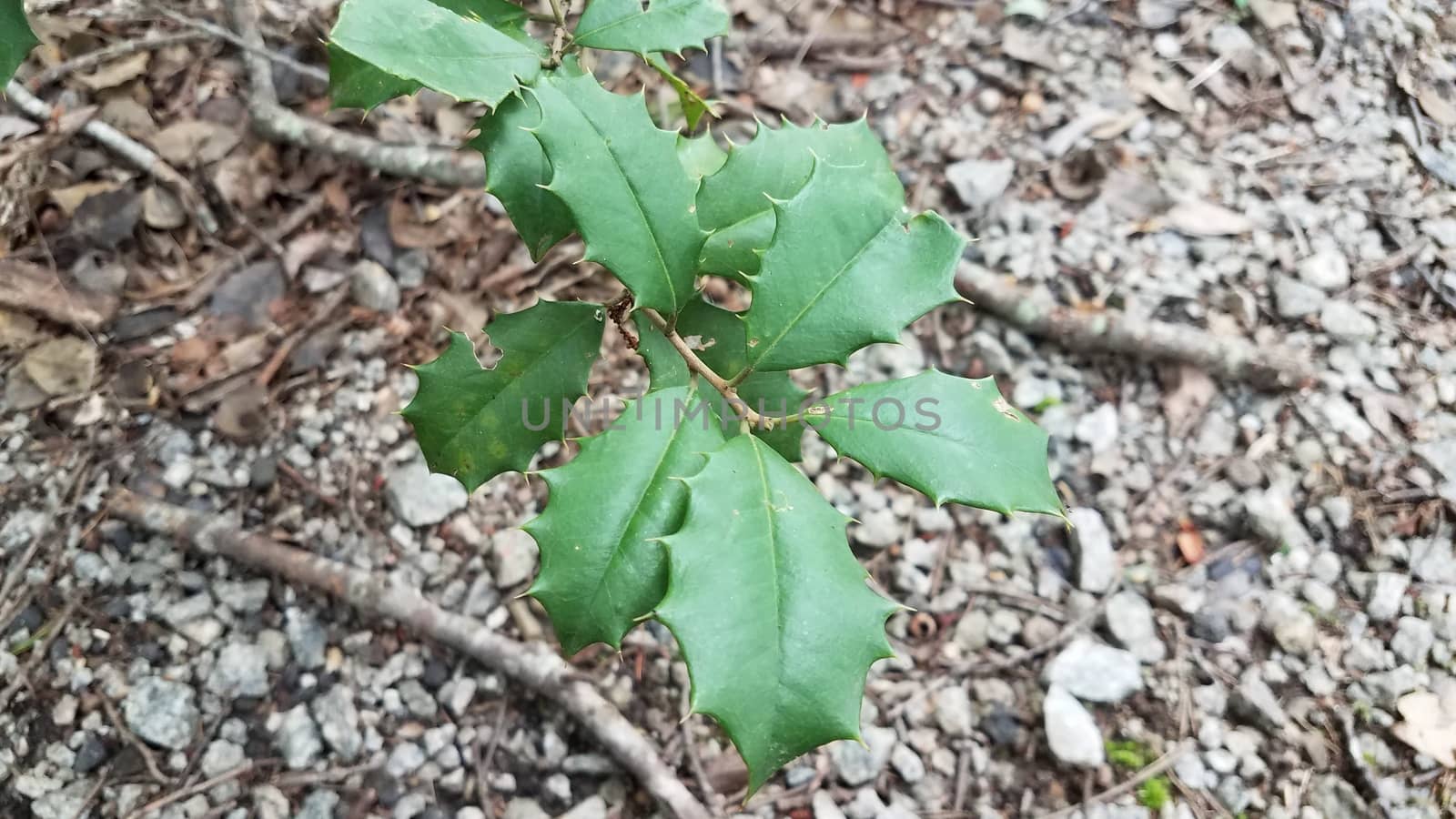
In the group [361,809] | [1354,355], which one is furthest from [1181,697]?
[361,809]

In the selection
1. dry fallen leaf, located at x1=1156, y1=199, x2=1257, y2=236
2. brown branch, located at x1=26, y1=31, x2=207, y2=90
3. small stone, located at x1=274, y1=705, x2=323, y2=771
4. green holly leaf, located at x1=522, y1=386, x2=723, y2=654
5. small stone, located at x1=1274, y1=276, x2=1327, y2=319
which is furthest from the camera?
dry fallen leaf, located at x1=1156, y1=199, x2=1257, y2=236

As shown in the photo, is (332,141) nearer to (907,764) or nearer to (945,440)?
(945,440)

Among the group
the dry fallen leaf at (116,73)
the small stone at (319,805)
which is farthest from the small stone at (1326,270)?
the dry fallen leaf at (116,73)

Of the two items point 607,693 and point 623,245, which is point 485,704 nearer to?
point 607,693

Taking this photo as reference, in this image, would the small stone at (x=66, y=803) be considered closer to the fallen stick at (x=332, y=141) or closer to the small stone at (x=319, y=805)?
the small stone at (x=319, y=805)

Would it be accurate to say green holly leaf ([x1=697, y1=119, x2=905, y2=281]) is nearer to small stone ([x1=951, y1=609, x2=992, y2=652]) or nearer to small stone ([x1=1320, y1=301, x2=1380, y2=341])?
small stone ([x1=951, y1=609, x2=992, y2=652])

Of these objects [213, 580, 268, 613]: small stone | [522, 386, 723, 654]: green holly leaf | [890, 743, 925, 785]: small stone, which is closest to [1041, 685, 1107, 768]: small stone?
[890, 743, 925, 785]: small stone

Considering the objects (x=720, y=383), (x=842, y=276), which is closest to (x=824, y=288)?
(x=842, y=276)
